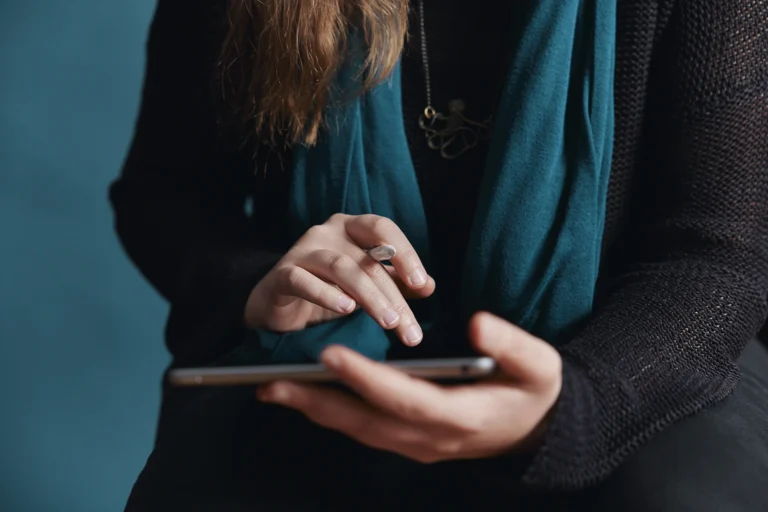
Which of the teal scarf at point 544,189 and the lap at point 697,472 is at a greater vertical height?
the teal scarf at point 544,189

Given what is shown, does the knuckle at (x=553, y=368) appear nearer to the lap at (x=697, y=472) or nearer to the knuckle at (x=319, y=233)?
the lap at (x=697, y=472)

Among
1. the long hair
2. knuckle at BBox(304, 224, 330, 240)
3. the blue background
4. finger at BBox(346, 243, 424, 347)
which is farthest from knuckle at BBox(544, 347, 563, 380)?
the blue background

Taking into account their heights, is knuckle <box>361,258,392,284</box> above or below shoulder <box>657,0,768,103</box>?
below

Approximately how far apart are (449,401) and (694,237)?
294 millimetres

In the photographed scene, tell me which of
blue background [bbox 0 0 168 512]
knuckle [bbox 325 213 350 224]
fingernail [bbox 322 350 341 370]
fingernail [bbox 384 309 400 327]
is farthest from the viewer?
blue background [bbox 0 0 168 512]

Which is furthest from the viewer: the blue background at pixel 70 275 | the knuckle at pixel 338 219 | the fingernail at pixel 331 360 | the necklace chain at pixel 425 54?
the blue background at pixel 70 275

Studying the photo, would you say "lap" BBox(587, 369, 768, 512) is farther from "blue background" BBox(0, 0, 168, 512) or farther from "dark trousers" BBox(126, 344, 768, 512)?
"blue background" BBox(0, 0, 168, 512)

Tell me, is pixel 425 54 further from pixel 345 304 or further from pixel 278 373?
pixel 278 373

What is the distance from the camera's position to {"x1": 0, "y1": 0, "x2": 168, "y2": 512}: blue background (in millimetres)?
1280

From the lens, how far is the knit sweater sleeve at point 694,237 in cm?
58

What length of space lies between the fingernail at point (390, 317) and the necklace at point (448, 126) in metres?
0.24

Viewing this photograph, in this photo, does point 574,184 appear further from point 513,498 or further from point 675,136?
point 513,498

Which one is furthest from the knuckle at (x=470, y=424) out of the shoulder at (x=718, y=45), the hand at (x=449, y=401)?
the shoulder at (x=718, y=45)

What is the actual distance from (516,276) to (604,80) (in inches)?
6.5
